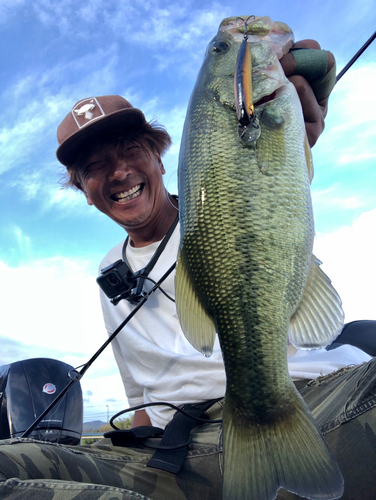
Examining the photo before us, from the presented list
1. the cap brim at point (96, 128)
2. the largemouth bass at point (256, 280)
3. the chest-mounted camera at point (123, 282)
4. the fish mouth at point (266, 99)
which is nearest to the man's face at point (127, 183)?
the cap brim at point (96, 128)

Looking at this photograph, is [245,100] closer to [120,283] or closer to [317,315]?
[317,315]

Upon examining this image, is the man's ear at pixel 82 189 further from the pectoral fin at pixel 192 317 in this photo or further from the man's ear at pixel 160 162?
the pectoral fin at pixel 192 317

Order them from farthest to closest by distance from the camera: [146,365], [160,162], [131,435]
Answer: [160,162], [146,365], [131,435]

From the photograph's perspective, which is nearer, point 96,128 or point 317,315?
point 317,315

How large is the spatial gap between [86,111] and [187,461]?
7.86 ft

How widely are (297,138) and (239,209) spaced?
1.36 ft

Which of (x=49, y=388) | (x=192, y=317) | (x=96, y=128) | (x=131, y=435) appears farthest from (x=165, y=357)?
(x=96, y=128)

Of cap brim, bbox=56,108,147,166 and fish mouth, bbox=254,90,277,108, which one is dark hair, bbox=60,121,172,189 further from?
fish mouth, bbox=254,90,277,108

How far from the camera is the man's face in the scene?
9.35ft

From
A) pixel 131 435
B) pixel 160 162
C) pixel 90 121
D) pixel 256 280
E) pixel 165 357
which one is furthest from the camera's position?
pixel 160 162

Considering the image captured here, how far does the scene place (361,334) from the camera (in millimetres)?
2592

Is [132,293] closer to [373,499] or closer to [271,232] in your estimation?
[271,232]

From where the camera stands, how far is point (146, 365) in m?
2.57

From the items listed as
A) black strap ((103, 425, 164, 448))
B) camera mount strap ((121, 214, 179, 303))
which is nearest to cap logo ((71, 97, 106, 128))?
camera mount strap ((121, 214, 179, 303))
